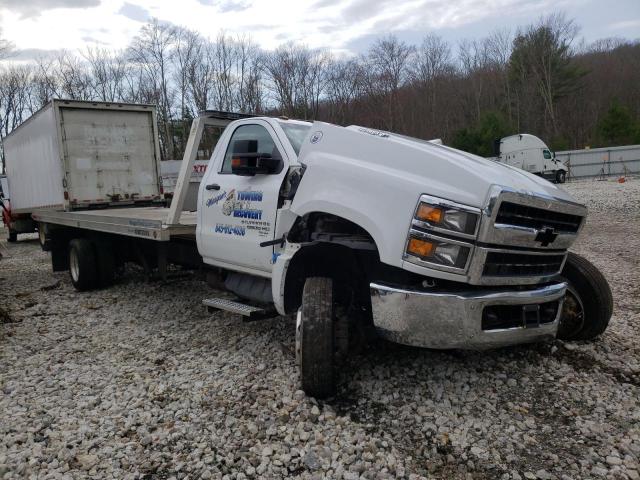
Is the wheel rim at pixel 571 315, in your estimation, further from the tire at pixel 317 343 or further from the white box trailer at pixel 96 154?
the white box trailer at pixel 96 154

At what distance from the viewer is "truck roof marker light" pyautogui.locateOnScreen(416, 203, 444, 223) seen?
10.6 feet

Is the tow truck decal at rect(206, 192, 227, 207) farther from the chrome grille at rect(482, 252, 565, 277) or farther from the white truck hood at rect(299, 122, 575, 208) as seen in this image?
the chrome grille at rect(482, 252, 565, 277)

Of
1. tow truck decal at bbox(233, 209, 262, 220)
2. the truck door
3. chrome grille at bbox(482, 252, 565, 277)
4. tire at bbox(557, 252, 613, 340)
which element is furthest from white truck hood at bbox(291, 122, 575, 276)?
tire at bbox(557, 252, 613, 340)

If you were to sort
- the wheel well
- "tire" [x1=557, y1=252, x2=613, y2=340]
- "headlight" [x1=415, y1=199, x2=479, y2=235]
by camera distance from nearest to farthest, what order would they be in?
"headlight" [x1=415, y1=199, x2=479, y2=235], the wheel well, "tire" [x1=557, y1=252, x2=613, y2=340]

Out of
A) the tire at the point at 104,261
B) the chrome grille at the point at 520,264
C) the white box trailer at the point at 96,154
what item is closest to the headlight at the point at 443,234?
the chrome grille at the point at 520,264

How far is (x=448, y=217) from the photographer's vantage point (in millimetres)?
3240

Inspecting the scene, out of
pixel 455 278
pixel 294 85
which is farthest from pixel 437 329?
pixel 294 85

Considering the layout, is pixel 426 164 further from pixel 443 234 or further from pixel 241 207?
pixel 241 207

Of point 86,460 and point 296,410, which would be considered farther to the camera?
point 296,410

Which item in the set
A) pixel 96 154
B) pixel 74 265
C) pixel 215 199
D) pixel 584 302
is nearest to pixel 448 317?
pixel 584 302

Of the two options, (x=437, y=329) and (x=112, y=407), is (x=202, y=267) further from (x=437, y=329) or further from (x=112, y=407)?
(x=437, y=329)

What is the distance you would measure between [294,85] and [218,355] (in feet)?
154

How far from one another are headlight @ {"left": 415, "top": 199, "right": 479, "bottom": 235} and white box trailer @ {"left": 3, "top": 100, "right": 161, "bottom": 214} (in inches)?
353

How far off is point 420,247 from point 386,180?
0.54 metres
